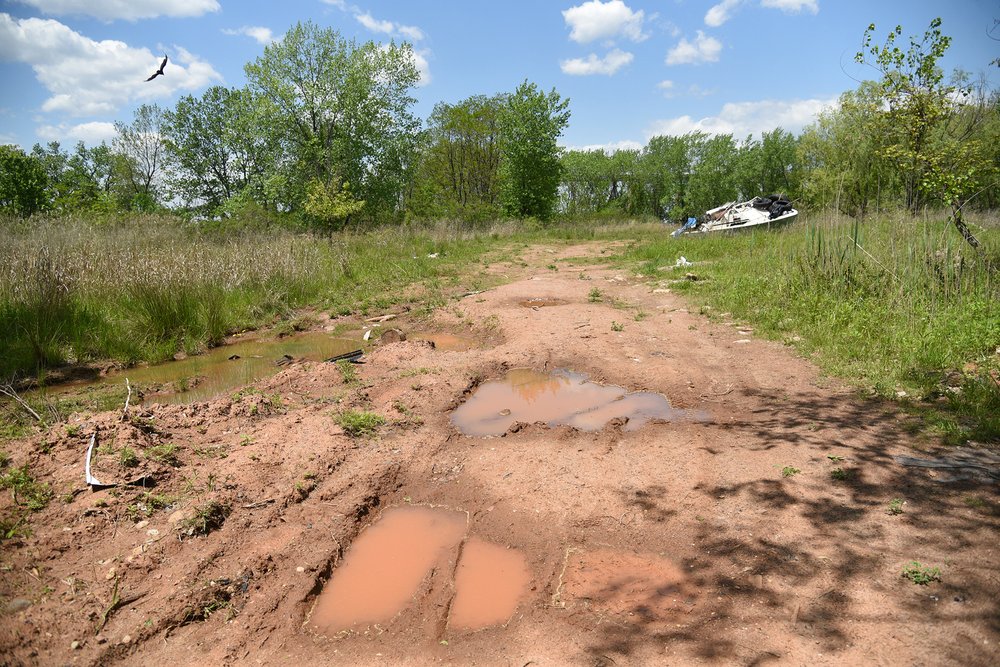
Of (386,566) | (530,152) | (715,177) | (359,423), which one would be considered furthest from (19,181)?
(715,177)

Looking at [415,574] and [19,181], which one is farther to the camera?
[19,181]

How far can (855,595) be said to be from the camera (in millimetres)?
2387

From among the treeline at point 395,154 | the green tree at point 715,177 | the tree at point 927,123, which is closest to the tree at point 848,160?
the treeline at point 395,154

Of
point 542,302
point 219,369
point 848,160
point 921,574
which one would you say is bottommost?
point 921,574

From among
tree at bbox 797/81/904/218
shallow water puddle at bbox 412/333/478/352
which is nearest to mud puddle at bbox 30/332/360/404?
shallow water puddle at bbox 412/333/478/352

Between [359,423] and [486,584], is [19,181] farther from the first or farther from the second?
[486,584]

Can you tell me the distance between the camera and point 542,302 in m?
9.15

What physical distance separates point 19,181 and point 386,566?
32521 millimetres

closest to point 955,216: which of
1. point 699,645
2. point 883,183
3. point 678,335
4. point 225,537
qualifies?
point 678,335

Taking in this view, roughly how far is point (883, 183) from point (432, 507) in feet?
76.4

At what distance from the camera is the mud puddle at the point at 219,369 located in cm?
568

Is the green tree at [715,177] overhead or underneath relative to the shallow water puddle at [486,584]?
overhead

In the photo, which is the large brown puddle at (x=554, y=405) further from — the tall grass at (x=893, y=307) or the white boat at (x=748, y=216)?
the white boat at (x=748, y=216)

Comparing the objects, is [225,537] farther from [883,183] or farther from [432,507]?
[883,183]
